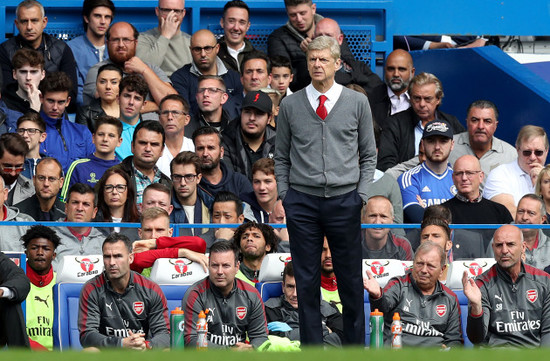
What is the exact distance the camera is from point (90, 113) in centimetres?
1162

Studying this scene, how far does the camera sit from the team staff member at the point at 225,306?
8.33 m

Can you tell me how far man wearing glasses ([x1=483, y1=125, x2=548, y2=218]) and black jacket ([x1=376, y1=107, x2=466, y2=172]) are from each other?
110cm

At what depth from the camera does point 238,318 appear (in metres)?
8.38

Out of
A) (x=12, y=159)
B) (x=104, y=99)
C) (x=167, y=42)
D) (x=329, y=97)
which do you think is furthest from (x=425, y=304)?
(x=167, y=42)

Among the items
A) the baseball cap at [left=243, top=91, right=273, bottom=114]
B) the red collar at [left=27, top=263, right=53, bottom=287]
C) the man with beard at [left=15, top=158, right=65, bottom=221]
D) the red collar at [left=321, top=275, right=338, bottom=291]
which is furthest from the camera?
the baseball cap at [left=243, top=91, right=273, bottom=114]

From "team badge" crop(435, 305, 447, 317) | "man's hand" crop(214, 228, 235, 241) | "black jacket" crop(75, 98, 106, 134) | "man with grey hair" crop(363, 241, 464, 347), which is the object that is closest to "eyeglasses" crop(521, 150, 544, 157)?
"man with grey hair" crop(363, 241, 464, 347)

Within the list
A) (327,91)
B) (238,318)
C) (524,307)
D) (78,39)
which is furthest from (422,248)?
(78,39)

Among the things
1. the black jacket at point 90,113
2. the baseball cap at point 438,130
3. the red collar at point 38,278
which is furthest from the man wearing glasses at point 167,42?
the red collar at point 38,278

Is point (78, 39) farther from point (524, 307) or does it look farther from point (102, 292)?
point (524, 307)

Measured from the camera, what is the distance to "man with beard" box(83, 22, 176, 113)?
39.0 ft

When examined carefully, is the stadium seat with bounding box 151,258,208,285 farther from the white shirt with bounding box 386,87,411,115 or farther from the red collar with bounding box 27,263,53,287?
the white shirt with bounding box 386,87,411,115

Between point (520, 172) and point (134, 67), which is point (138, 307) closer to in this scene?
point (134, 67)

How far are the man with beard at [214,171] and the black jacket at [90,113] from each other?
134 cm

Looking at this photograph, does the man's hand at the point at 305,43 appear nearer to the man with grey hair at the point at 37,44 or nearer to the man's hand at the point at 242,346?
the man with grey hair at the point at 37,44
